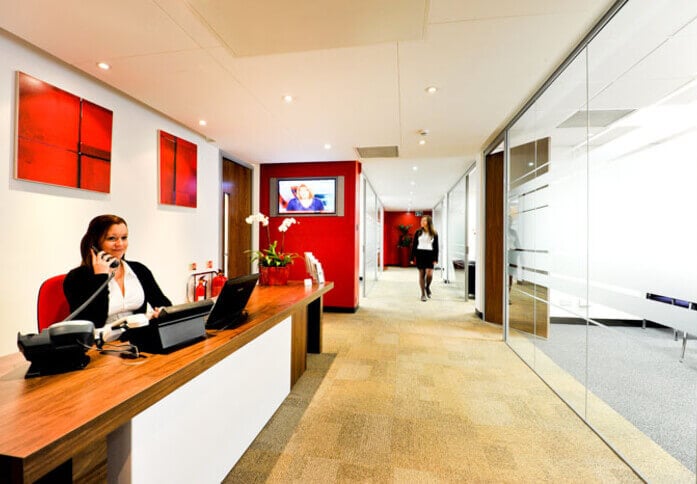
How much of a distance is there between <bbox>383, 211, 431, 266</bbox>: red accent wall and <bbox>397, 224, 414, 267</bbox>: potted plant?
0.20 metres

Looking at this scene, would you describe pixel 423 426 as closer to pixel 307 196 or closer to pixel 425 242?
pixel 307 196

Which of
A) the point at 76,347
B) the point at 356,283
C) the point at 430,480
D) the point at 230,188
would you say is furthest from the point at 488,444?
the point at 230,188

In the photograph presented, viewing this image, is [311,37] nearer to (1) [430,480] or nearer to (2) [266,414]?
(2) [266,414]

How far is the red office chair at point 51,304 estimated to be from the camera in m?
1.79

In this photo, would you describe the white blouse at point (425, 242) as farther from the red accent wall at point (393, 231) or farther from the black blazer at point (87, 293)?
the red accent wall at point (393, 231)

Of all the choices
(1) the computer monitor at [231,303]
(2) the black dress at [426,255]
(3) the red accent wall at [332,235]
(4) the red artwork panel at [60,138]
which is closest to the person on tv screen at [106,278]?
(1) the computer monitor at [231,303]

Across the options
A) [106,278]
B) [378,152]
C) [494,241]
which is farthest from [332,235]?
[106,278]

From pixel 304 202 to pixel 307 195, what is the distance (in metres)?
0.14

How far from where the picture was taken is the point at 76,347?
108 centimetres

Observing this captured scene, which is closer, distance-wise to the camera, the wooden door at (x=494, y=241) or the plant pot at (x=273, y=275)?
the plant pot at (x=273, y=275)

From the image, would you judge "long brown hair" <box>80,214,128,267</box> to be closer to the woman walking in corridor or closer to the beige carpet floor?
the beige carpet floor

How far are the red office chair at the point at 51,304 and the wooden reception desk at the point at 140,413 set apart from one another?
0.66 metres

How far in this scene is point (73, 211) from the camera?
9.25ft

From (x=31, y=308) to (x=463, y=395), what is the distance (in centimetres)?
352
